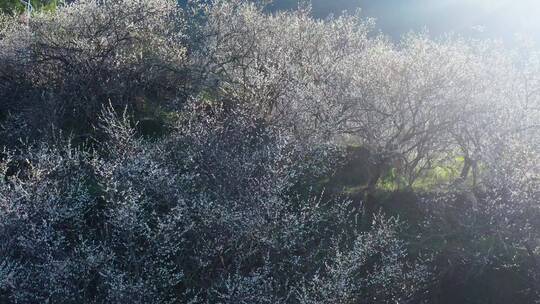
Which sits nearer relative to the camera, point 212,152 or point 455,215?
point 212,152

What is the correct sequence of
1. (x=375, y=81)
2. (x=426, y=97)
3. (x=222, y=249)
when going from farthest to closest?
(x=375, y=81)
(x=426, y=97)
(x=222, y=249)

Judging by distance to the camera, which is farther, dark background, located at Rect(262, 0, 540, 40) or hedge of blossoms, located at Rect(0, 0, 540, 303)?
dark background, located at Rect(262, 0, 540, 40)

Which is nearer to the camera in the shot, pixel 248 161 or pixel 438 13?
pixel 248 161

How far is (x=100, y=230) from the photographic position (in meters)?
9.42

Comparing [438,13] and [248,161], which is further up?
[438,13]

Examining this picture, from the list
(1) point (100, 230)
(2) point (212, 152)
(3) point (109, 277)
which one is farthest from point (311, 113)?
(3) point (109, 277)

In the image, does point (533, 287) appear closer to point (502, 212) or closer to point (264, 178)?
point (502, 212)

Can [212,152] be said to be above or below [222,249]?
above

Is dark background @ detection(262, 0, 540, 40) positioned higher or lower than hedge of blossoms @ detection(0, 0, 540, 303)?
higher

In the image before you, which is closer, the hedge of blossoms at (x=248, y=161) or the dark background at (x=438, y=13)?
the hedge of blossoms at (x=248, y=161)

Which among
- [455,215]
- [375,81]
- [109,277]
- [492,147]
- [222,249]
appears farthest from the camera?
[375,81]

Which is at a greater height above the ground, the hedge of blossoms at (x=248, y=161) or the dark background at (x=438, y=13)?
the dark background at (x=438, y=13)

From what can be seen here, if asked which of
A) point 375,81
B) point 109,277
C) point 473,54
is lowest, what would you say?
point 109,277

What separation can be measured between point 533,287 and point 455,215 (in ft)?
5.74
